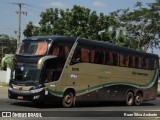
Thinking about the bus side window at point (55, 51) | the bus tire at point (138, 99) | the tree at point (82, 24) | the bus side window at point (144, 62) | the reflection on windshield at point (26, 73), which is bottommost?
the bus tire at point (138, 99)

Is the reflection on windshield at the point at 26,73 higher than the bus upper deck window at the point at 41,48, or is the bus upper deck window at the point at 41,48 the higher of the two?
the bus upper deck window at the point at 41,48

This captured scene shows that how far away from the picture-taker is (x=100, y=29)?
49.8 metres

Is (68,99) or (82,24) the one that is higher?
(82,24)

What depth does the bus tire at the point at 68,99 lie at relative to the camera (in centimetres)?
2080

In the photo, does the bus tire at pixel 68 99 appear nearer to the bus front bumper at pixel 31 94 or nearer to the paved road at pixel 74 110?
the paved road at pixel 74 110

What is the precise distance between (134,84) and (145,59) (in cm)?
187

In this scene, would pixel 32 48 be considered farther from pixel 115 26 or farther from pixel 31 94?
pixel 115 26

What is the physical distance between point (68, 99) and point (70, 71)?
1362mm

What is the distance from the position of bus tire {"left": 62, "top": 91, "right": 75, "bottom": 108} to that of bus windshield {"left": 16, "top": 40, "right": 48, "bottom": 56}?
2.46 meters

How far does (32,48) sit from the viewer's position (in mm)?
20297

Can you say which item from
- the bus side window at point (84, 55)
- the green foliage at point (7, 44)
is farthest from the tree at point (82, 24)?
the green foliage at point (7, 44)

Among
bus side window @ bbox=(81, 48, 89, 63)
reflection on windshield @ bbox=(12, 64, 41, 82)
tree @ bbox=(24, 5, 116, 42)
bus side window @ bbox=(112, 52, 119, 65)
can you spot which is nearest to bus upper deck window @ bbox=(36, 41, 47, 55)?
reflection on windshield @ bbox=(12, 64, 41, 82)

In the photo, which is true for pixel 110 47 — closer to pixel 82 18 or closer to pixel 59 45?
pixel 59 45

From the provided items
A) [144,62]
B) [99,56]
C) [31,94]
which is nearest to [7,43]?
[144,62]
